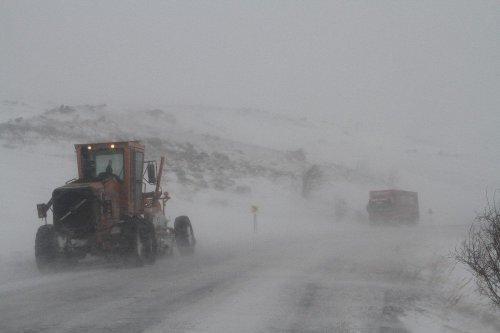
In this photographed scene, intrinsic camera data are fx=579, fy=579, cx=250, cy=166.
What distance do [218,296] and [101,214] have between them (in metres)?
5.31

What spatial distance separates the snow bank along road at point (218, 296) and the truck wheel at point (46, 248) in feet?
1.26

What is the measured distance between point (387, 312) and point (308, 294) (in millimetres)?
1780

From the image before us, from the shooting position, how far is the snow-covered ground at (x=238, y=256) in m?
8.58

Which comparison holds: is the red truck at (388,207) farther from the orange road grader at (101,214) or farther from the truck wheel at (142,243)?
the truck wheel at (142,243)

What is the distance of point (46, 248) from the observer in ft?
44.7

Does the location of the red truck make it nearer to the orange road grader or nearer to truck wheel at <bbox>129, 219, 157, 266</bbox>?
the orange road grader

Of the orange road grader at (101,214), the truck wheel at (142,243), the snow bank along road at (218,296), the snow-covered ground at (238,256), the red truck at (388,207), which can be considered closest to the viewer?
the snow bank along road at (218,296)

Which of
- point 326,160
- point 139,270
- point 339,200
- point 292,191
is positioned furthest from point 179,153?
point 139,270

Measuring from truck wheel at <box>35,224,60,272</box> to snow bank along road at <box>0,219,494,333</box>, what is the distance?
384 millimetres

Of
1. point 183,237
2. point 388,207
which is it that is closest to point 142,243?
point 183,237

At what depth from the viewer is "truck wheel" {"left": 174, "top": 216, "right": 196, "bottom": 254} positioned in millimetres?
18859

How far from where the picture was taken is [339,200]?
49.0 m

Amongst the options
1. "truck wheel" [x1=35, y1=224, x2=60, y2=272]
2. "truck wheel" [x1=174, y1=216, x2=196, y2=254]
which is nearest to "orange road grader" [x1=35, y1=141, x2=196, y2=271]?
"truck wheel" [x1=35, y1=224, x2=60, y2=272]

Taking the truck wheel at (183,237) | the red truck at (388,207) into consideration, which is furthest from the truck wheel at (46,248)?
the red truck at (388,207)
